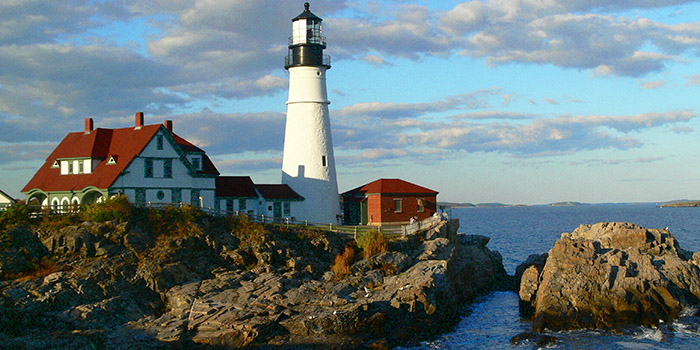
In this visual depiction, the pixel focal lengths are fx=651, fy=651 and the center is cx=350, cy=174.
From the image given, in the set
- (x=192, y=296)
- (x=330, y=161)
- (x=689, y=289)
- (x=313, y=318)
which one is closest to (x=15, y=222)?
(x=192, y=296)

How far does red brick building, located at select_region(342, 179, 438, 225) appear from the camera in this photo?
4547 cm

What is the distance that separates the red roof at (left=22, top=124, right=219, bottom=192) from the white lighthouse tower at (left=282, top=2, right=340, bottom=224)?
6.07 meters

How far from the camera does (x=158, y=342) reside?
26.5 meters

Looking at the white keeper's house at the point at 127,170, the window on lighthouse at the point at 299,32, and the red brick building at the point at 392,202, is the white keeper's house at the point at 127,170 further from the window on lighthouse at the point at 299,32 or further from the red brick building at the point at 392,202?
the red brick building at the point at 392,202

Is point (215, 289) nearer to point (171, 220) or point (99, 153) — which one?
point (171, 220)

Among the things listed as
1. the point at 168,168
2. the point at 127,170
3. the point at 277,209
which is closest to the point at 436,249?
the point at 277,209

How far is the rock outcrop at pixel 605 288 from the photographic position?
101 feet

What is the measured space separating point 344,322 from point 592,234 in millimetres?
23126

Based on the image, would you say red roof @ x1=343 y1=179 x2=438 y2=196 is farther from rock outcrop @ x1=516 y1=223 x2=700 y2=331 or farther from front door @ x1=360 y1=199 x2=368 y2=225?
rock outcrop @ x1=516 y1=223 x2=700 y2=331

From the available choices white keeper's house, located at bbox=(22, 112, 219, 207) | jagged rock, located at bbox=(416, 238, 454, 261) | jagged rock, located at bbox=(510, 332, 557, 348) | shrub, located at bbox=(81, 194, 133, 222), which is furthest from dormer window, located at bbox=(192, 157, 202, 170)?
jagged rock, located at bbox=(510, 332, 557, 348)

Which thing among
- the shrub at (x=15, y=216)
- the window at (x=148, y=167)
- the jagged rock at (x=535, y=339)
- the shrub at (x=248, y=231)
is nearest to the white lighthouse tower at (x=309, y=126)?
the shrub at (x=248, y=231)

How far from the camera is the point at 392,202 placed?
4572cm

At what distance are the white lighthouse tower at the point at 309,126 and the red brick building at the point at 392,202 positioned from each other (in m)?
2.25

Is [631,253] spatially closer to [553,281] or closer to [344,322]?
[553,281]
